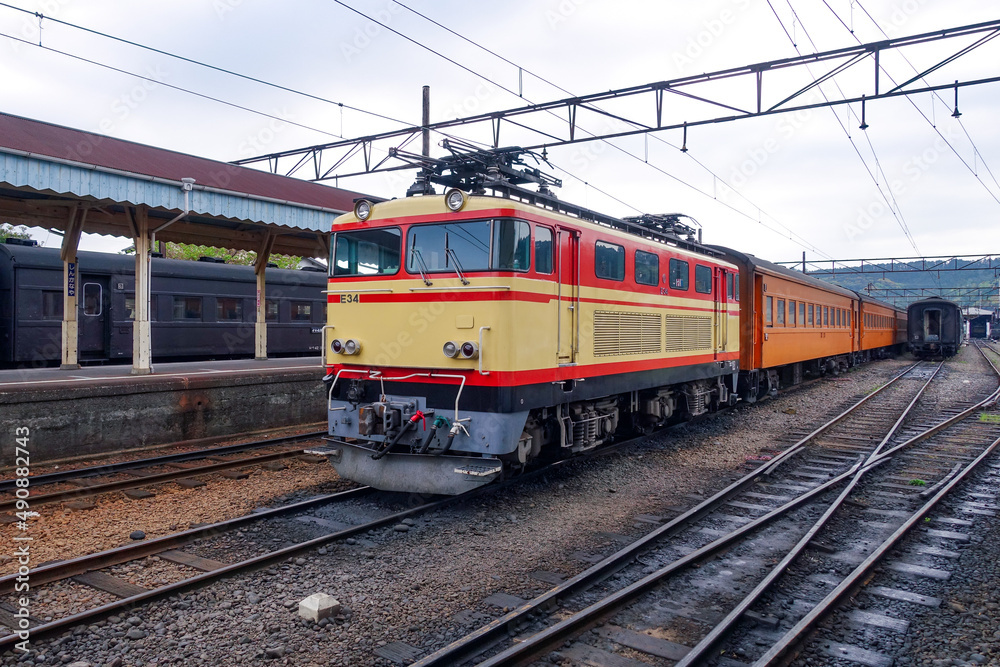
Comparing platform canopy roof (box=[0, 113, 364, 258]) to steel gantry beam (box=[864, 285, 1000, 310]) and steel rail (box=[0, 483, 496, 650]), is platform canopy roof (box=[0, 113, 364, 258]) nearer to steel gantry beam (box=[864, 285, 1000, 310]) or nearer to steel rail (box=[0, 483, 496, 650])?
steel rail (box=[0, 483, 496, 650])

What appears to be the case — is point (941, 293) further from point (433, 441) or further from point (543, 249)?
point (433, 441)

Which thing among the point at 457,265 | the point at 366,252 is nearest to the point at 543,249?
the point at 457,265

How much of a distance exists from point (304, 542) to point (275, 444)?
5.88 m

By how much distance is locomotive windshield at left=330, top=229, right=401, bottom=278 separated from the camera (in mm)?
8008

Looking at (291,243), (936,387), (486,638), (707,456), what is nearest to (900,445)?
(707,456)

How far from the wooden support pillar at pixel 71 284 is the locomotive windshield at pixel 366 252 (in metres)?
8.01

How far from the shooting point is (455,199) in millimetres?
7555

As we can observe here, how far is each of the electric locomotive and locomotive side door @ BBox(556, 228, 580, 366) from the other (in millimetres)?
24

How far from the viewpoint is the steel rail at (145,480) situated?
25.6 feet

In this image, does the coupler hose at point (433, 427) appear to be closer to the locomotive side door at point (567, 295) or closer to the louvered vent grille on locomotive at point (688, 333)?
the locomotive side door at point (567, 295)

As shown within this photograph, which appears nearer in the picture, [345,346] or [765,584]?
[765,584]

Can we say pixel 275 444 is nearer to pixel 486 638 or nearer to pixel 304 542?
pixel 304 542

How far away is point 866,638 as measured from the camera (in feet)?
15.6

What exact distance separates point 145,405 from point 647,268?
8.54m
